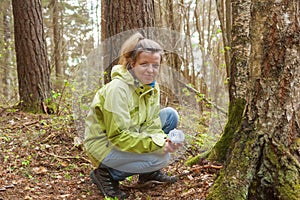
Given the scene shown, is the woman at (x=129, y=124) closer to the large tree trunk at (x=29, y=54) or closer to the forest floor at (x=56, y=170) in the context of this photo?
the forest floor at (x=56, y=170)

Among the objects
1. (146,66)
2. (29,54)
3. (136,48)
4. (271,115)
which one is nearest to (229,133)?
(271,115)

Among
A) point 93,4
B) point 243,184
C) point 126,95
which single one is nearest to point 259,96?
point 243,184

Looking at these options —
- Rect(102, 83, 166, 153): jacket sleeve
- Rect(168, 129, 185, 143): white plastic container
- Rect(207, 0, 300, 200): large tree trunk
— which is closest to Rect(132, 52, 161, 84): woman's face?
Rect(102, 83, 166, 153): jacket sleeve

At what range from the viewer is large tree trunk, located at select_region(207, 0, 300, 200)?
2.28 metres

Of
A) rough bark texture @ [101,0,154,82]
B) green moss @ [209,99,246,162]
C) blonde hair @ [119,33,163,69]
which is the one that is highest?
rough bark texture @ [101,0,154,82]

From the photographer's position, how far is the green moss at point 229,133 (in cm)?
333

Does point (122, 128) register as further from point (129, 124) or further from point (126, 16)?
point (126, 16)

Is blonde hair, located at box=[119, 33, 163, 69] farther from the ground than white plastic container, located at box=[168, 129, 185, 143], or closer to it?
farther from the ground

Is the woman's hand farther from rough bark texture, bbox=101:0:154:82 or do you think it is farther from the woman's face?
rough bark texture, bbox=101:0:154:82

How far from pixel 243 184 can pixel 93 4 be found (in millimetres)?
13599

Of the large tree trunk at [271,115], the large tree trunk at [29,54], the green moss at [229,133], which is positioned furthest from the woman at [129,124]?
the large tree trunk at [29,54]

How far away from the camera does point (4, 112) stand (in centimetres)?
671

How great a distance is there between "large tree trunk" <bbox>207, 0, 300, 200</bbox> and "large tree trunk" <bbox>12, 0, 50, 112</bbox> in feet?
17.1

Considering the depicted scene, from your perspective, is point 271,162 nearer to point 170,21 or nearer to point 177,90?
point 177,90
